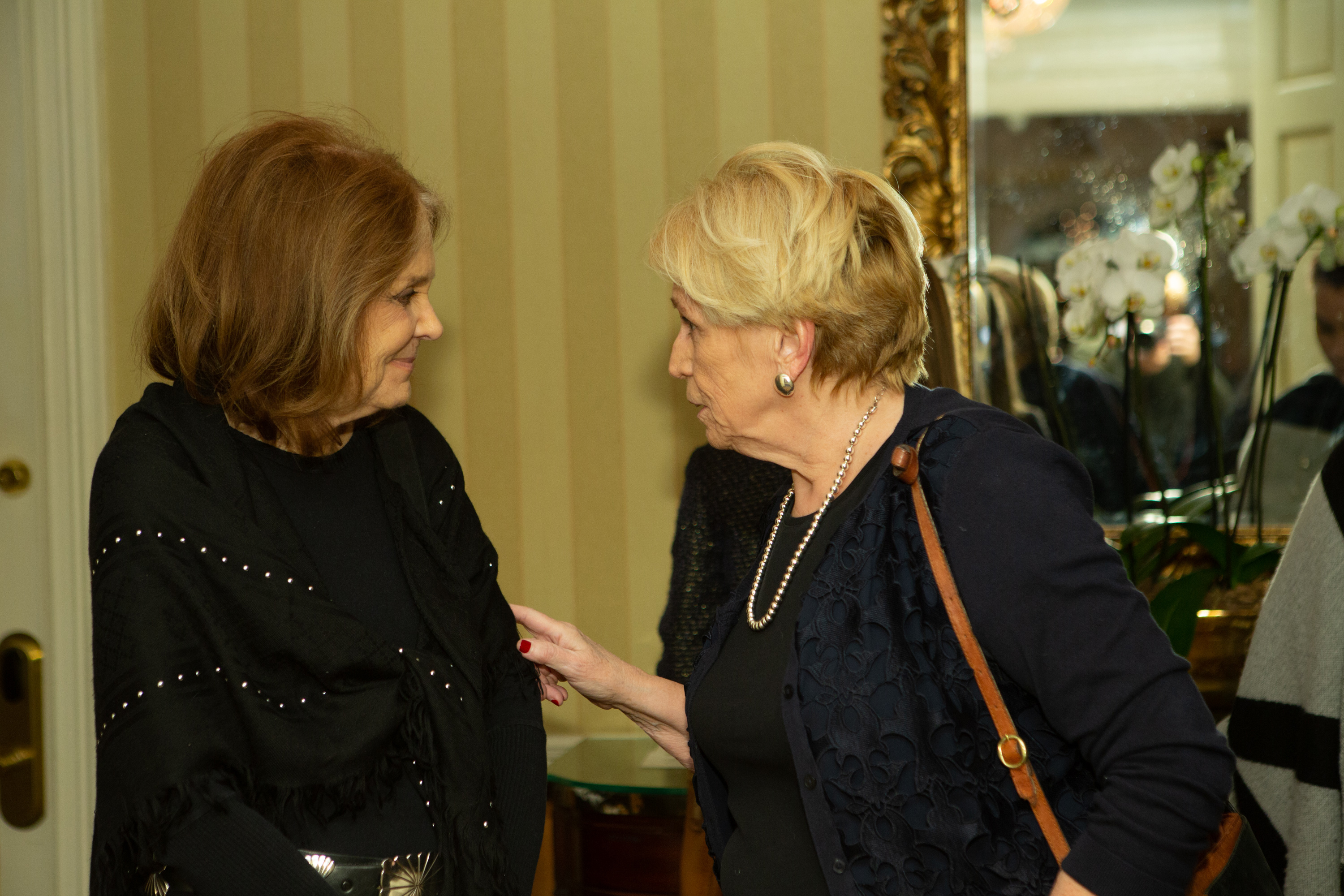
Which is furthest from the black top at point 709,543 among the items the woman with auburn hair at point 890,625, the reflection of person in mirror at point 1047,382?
the reflection of person in mirror at point 1047,382

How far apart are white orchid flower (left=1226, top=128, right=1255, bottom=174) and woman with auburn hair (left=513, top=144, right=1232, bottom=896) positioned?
142 cm

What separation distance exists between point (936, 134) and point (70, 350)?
6.59 ft

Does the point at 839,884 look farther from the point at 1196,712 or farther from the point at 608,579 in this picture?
the point at 608,579

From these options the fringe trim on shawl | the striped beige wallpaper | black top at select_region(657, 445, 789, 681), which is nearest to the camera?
the fringe trim on shawl

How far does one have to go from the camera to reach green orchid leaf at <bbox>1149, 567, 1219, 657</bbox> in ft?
6.97

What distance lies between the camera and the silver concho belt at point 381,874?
4.13ft

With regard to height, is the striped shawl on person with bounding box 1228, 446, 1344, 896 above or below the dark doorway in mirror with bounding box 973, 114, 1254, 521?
below

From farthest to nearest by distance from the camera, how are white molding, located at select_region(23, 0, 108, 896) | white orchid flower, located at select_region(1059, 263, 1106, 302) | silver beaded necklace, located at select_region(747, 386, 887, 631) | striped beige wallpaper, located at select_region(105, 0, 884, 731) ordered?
striped beige wallpaper, located at select_region(105, 0, 884, 731) < white molding, located at select_region(23, 0, 108, 896) < white orchid flower, located at select_region(1059, 263, 1106, 302) < silver beaded necklace, located at select_region(747, 386, 887, 631)

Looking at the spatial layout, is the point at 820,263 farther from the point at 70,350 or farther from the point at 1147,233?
the point at 70,350

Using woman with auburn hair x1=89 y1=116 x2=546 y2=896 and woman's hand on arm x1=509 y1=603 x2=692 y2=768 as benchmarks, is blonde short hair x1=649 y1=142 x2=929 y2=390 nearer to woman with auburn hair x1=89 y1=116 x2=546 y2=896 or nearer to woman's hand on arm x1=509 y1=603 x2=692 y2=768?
woman with auburn hair x1=89 y1=116 x2=546 y2=896

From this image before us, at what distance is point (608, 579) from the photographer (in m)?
2.64

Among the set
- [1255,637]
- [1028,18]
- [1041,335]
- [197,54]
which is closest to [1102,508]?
[1041,335]

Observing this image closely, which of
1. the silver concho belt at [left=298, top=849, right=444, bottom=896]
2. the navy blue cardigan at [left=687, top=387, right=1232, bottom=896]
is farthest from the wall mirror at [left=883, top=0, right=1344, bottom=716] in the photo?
the silver concho belt at [left=298, top=849, right=444, bottom=896]

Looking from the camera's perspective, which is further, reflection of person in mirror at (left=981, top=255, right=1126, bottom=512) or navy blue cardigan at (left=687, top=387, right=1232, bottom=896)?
reflection of person in mirror at (left=981, top=255, right=1126, bottom=512)
